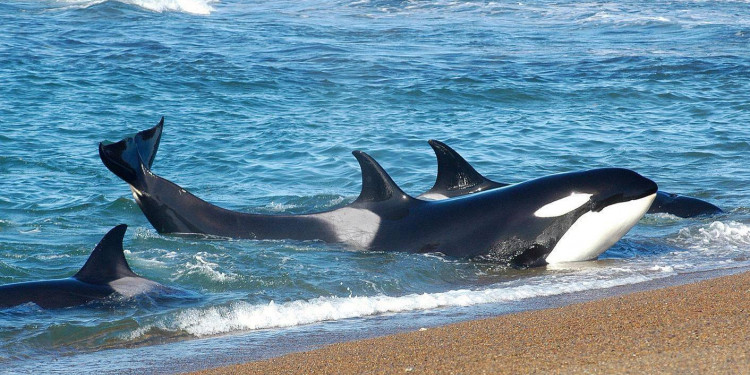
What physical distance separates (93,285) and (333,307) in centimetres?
212

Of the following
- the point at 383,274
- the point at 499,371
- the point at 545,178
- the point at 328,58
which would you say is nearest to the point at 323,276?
the point at 383,274

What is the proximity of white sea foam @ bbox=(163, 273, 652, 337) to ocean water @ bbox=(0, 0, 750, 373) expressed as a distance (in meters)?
0.03

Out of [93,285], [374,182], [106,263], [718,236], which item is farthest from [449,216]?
[93,285]

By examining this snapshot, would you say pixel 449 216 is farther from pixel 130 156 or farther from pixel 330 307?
pixel 130 156

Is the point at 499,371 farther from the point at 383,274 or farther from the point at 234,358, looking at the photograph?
the point at 383,274

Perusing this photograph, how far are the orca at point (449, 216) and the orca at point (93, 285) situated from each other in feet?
5.29

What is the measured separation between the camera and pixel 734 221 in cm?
1169

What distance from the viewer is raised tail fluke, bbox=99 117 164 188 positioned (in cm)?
970

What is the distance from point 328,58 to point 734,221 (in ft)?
51.8

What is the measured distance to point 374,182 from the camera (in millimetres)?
10141

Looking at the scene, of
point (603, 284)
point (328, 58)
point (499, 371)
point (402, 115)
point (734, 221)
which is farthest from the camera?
point (328, 58)

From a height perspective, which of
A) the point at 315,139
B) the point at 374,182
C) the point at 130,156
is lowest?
the point at 315,139

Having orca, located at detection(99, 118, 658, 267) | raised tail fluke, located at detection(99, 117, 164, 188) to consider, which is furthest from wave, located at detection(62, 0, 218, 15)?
orca, located at detection(99, 118, 658, 267)

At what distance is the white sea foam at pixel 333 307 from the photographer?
7.74 meters
